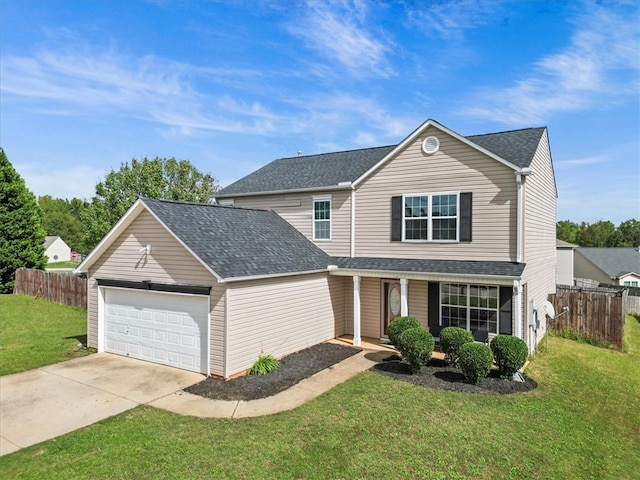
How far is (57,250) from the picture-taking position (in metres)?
71.1

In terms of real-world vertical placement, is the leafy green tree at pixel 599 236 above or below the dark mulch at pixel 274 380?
above

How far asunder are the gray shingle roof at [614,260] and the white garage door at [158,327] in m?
36.1

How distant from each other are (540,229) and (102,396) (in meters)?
14.2

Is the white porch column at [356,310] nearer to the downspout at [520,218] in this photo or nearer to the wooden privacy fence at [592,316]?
the downspout at [520,218]

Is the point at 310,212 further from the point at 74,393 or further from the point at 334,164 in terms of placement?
the point at 74,393

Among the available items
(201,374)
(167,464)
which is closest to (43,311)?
(201,374)

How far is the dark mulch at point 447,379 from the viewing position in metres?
8.92

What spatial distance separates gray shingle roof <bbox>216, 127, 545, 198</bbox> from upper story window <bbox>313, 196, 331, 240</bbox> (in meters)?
0.61

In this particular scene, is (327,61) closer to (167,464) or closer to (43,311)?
(167,464)

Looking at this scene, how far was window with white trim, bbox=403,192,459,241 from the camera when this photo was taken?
484 inches

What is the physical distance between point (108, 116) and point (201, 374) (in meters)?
13.7

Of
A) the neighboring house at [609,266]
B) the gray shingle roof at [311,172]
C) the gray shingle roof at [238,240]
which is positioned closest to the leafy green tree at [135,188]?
the gray shingle roof at [311,172]

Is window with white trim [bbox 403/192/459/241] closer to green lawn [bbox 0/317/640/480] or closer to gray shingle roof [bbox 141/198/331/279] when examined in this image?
gray shingle roof [bbox 141/198/331/279]

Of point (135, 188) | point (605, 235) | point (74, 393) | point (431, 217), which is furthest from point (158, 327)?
point (605, 235)
